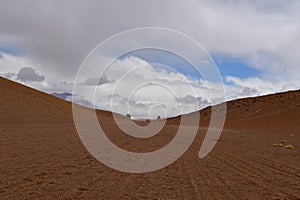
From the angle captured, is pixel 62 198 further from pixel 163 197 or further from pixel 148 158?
pixel 148 158

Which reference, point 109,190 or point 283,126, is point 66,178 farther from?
point 283,126

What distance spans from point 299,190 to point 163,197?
4428mm

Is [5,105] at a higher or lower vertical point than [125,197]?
higher

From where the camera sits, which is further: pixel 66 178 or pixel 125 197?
pixel 66 178

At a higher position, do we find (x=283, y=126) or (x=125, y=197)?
(x=283, y=126)

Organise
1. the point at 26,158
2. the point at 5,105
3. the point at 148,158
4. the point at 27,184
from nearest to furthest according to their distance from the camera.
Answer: the point at 27,184
the point at 26,158
the point at 148,158
the point at 5,105

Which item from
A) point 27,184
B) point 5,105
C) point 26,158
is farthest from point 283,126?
point 27,184

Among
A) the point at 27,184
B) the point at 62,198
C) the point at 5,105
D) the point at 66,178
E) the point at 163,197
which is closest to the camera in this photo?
the point at 62,198

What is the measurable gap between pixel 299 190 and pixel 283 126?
53.1 metres

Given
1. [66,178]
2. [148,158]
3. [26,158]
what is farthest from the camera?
[148,158]

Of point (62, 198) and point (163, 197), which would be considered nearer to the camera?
point (62, 198)

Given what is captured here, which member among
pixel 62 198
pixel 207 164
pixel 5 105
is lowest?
pixel 62 198

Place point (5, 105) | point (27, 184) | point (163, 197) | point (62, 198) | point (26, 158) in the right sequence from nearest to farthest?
point (62, 198) < point (163, 197) < point (27, 184) < point (26, 158) < point (5, 105)

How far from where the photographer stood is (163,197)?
9570 mm
